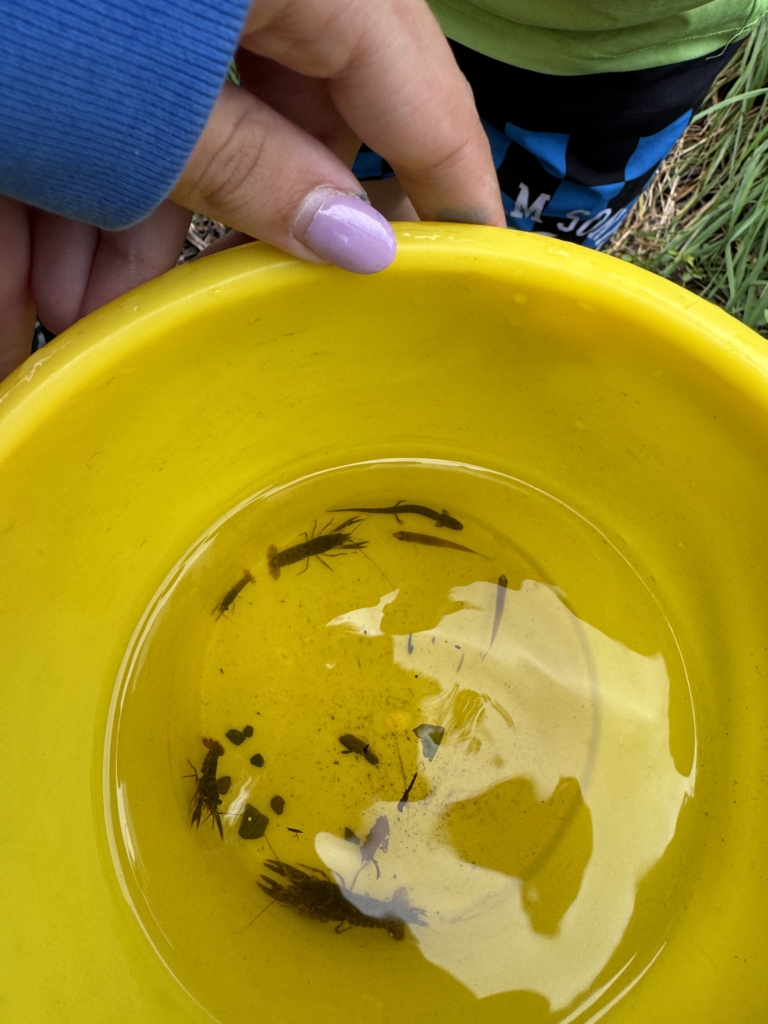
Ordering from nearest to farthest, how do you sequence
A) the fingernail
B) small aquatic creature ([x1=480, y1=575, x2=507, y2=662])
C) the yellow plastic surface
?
1. the fingernail
2. the yellow plastic surface
3. small aquatic creature ([x1=480, y1=575, x2=507, y2=662])

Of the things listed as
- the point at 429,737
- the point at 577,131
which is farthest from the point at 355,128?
the point at 429,737

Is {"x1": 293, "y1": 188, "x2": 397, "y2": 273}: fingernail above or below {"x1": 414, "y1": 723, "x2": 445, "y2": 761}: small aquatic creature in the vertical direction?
above

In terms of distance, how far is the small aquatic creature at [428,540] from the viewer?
1.61 metres

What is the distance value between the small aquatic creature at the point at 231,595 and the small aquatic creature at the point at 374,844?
54 centimetres

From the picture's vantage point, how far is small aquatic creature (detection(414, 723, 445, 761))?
1.48 meters

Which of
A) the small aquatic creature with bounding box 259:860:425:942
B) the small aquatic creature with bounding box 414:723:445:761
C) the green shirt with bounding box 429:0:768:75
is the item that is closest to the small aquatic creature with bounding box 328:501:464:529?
the small aquatic creature with bounding box 414:723:445:761

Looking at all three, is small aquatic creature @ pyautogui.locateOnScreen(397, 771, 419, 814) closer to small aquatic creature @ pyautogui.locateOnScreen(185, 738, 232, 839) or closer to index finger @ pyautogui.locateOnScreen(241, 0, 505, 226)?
small aquatic creature @ pyautogui.locateOnScreen(185, 738, 232, 839)

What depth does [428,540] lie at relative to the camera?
1622mm

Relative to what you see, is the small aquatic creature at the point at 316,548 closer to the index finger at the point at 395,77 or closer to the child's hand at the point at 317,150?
the child's hand at the point at 317,150

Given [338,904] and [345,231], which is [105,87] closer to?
[345,231]

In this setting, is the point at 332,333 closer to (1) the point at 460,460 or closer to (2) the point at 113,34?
(1) the point at 460,460

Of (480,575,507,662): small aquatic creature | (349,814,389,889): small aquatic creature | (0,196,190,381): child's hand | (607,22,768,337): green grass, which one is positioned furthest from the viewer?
(607,22,768,337): green grass

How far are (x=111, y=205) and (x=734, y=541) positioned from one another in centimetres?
113

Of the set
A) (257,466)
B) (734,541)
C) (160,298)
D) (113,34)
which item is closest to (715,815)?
(734,541)
